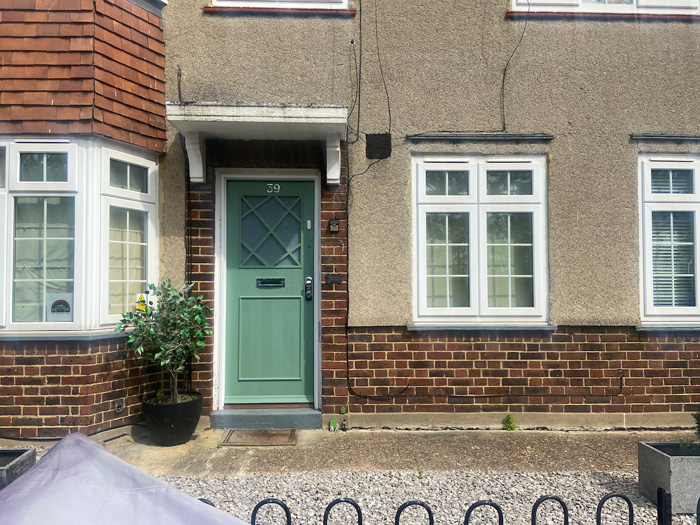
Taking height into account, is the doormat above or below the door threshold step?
below

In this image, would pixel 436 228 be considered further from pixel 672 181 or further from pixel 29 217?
pixel 29 217

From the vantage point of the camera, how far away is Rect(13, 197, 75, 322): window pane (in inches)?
168

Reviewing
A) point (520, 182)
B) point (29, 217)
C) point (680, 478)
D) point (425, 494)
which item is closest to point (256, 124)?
point (29, 217)

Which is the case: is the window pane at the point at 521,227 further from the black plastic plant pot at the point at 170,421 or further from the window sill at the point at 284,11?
the black plastic plant pot at the point at 170,421

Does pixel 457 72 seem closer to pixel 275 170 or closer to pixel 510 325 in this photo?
pixel 275 170

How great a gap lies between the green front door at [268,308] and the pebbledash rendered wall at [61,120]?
107 centimetres

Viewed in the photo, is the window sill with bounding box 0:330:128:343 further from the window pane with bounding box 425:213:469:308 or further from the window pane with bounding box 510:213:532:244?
the window pane with bounding box 510:213:532:244

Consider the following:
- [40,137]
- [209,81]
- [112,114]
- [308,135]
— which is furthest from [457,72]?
[40,137]

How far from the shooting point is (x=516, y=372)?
4.81 m

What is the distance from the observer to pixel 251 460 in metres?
4.00

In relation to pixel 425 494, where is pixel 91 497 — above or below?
above

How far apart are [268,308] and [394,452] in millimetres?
1821

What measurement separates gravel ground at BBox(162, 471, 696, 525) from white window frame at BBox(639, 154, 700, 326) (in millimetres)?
1840

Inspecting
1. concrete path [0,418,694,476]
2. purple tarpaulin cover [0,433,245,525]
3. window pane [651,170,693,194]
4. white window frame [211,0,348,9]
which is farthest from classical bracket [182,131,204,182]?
window pane [651,170,693,194]
